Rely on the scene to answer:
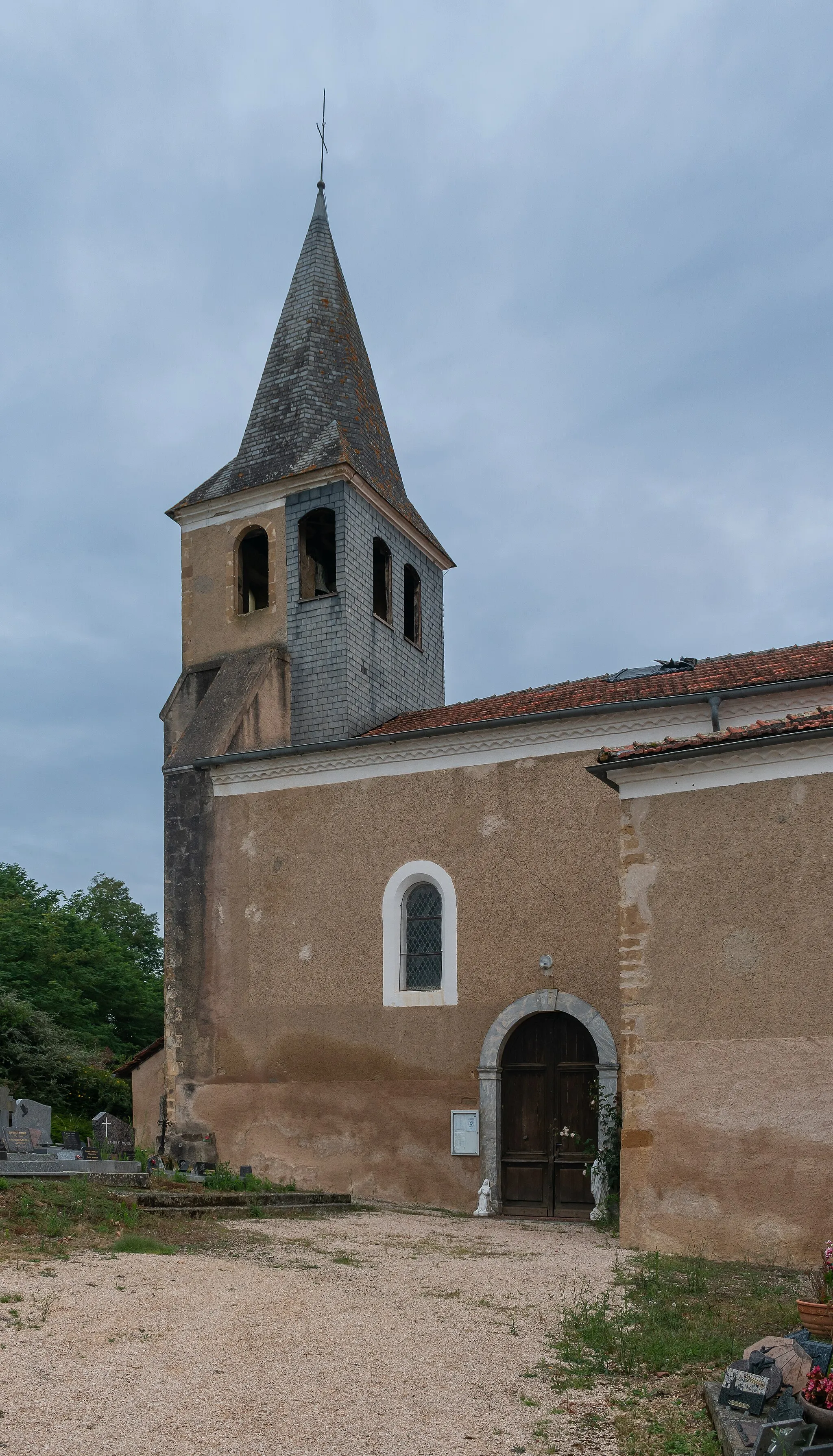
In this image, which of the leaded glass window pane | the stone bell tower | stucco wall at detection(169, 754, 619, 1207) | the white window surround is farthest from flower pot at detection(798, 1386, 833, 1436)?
the stone bell tower

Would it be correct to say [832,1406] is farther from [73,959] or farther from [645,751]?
[73,959]

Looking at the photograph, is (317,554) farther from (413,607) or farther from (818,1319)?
(818,1319)

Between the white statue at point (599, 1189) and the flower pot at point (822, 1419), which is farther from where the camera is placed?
the white statue at point (599, 1189)

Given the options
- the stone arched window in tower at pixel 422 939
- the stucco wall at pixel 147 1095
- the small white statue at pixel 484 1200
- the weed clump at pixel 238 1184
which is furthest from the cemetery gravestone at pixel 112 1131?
the small white statue at pixel 484 1200

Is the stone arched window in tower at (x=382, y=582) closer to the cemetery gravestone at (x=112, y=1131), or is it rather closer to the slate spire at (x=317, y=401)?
the slate spire at (x=317, y=401)

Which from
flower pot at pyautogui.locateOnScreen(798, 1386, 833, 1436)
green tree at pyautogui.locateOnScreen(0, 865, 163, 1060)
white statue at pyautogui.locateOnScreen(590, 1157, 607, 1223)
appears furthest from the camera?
green tree at pyautogui.locateOnScreen(0, 865, 163, 1060)

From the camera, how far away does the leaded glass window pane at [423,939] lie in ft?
52.8

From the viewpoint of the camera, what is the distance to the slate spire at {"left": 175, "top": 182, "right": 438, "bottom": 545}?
69.0ft

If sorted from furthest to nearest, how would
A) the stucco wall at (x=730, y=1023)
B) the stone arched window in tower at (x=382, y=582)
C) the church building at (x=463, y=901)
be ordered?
the stone arched window in tower at (x=382, y=582) → the church building at (x=463, y=901) → the stucco wall at (x=730, y=1023)

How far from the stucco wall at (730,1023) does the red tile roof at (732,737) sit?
0.45 metres

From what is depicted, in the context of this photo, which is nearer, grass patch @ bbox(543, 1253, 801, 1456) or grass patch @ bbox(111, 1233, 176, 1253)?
grass patch @ bbox(543, 1253, 801, 1456)

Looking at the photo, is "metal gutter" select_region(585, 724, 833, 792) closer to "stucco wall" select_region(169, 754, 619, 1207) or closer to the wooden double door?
"stucco wall" select_region(169, 754, 619, 1207)

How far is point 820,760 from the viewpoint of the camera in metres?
10.3

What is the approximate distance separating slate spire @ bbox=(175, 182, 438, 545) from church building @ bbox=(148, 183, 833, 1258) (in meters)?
0.15
